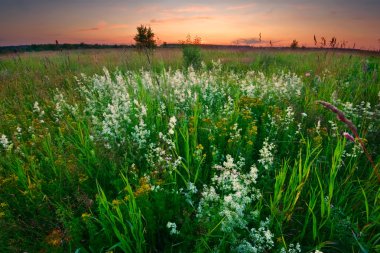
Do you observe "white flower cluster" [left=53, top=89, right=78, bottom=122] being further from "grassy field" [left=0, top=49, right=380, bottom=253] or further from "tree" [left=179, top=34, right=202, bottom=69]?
"tree" [left=179, top=34, right=202, bottom=69]

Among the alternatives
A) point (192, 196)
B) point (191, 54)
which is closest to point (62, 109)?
point (192, 196)

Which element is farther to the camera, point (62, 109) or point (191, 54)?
point (191, 54)

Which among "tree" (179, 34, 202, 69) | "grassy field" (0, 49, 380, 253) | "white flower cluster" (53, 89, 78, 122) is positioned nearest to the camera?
"grassy field" (0, 49, 380, 253)

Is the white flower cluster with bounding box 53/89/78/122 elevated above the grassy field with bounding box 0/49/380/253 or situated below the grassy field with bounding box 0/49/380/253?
above

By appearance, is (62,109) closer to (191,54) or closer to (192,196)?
(192,196)

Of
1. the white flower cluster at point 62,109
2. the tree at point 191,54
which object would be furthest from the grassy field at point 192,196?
the tree at point 191,54

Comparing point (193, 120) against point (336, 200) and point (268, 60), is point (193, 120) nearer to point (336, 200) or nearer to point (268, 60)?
point (336, 200)

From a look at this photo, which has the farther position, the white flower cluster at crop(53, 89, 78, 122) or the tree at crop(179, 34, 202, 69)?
the tree at crop(179, 34, 202, 69)

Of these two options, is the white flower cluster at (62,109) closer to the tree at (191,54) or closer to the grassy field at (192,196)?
the grassy field at (192,196)

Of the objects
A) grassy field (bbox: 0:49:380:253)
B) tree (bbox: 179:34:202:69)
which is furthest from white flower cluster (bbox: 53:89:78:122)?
tree (bbox: 179:34:202:69)

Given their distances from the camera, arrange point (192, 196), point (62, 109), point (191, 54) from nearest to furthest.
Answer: point (192, 196) → point (62, 109) → point (191, 54)

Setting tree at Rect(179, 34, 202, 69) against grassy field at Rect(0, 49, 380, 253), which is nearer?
grassy field at Rect(0, 49, 380, 253)

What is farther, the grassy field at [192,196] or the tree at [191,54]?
the tree at [191,54]

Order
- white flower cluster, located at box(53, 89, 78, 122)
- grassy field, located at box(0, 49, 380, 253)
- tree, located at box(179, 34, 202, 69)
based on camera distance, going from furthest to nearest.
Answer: tree, located at box(179, 34, 202, 69), white flower cluster, located at box(53, 89, 78, 122), grassy field, located at box(0, 49, 380, 253)
